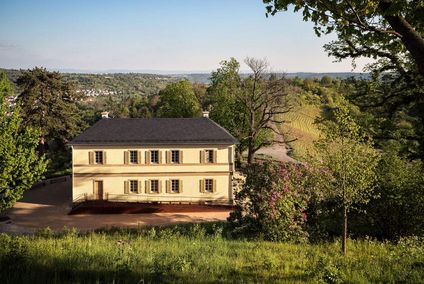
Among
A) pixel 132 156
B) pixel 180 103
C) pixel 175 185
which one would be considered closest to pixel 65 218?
pixel 132 156

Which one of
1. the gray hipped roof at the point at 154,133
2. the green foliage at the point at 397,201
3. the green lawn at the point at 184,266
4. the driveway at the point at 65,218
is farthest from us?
the gray hipped roof at the point at 154,133

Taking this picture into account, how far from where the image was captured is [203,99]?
226ft

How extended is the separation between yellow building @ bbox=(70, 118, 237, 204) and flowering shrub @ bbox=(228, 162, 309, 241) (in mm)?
11868

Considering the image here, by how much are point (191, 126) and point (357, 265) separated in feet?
81.4

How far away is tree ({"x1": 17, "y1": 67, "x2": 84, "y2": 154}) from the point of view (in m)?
41.7

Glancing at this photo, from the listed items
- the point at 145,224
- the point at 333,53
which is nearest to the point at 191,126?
the point at 145,224

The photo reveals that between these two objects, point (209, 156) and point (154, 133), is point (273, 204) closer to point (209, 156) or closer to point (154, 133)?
point (209, 156)

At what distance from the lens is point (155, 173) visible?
32.2m

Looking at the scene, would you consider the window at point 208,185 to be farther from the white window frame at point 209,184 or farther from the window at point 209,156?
the window at point 209,156

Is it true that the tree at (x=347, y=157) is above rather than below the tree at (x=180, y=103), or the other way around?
below

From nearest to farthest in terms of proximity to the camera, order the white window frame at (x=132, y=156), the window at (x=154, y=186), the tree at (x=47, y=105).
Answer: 1. the white window frame at (x=132, y=156)
2. the window at (x=154, y=186)
3. the tree at (x=47, y=105)

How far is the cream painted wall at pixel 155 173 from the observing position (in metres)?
32.0

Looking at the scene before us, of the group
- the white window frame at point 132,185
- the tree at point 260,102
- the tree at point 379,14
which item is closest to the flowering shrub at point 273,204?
the tree at point 379,14

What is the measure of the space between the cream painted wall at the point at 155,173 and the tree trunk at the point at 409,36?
1023 inches
